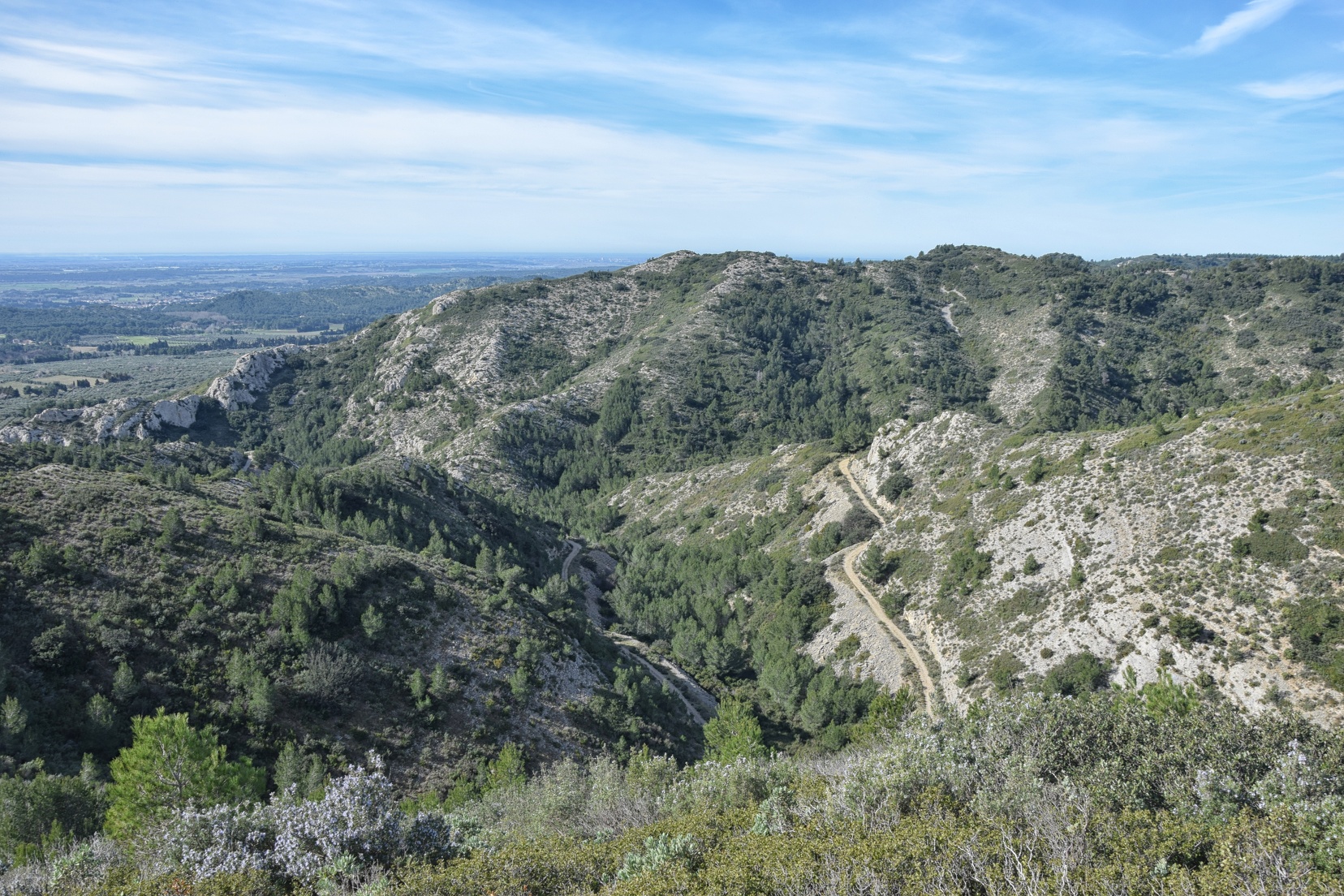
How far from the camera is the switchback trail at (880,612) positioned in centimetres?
4619

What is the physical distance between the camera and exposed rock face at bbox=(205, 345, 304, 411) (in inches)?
5615

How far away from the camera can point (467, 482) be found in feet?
344

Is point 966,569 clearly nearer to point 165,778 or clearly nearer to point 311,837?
point 311,837

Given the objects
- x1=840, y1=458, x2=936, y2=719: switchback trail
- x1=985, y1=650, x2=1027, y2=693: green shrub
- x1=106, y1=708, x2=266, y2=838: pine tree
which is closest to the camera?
x1=106, y1=708, x2=266, y2=838: pine tree

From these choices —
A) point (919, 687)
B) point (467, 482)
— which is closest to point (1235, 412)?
point (919, 687)

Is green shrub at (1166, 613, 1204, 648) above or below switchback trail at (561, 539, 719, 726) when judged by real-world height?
above

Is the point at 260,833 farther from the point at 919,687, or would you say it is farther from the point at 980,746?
the point at 919,687

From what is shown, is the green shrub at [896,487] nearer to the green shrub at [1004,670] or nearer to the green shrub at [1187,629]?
the green shrub at [1004,670]

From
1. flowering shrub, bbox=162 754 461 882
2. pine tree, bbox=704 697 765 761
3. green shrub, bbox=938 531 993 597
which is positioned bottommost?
pine tree, bbox=704 697 765 761

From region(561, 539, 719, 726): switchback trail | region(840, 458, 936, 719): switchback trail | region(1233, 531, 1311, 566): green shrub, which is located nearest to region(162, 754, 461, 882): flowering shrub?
region(840, 458, 936, 719): switchback trail

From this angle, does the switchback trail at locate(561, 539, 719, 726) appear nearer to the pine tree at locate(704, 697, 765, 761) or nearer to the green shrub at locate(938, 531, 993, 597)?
the pine tree at locate(704, 697, 765, 761)

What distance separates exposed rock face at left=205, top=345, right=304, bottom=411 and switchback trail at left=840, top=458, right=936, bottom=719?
136 meters

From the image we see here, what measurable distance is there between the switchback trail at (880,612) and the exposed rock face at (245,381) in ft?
446

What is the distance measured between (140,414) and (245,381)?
99.2ft
